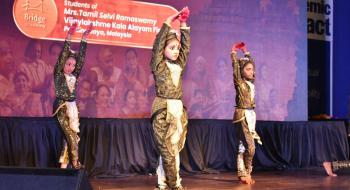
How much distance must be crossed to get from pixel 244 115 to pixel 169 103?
6.47 feet

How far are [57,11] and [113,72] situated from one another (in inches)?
44.2

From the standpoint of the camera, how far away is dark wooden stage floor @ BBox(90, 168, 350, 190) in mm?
6398

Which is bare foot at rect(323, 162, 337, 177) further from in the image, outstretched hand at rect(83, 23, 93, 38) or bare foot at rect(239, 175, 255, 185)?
outstretched hand at rect(83, 23, 93, 38)

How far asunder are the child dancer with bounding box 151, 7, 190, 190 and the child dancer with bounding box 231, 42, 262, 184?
5.84ft

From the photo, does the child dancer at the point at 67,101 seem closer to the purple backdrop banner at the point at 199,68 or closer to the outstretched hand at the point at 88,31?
the outstretched hand at the point at 88,31

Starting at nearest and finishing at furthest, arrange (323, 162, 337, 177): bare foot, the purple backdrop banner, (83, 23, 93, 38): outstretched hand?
1. (83, 23, 93, 38): outstretched hand
2. the purple backdrop banner
3. (323, 162, 337, 177): bare foot

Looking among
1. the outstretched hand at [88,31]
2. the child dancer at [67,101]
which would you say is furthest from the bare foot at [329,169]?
the outstretched hand at [88,31]

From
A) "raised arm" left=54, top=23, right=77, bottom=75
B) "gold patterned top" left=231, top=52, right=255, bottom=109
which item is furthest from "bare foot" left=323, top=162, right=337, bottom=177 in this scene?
"raised arm" left=54, top=23, right=77, bottom=75

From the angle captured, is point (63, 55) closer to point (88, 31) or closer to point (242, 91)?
point (88, 31)

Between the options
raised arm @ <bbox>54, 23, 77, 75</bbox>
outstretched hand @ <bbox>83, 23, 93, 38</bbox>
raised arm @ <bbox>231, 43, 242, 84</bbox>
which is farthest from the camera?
raised arm @ <bbox>231, 43, 242, 84</bbox>

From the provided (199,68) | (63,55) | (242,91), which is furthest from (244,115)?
(199,68)

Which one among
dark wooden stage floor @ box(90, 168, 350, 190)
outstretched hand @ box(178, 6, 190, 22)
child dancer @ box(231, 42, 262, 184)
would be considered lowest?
dark wooden stage floor @ box(90, 168, 350, 190)

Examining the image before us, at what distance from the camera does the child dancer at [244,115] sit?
6.75m

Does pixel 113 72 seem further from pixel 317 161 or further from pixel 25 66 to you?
pixel 317 161
